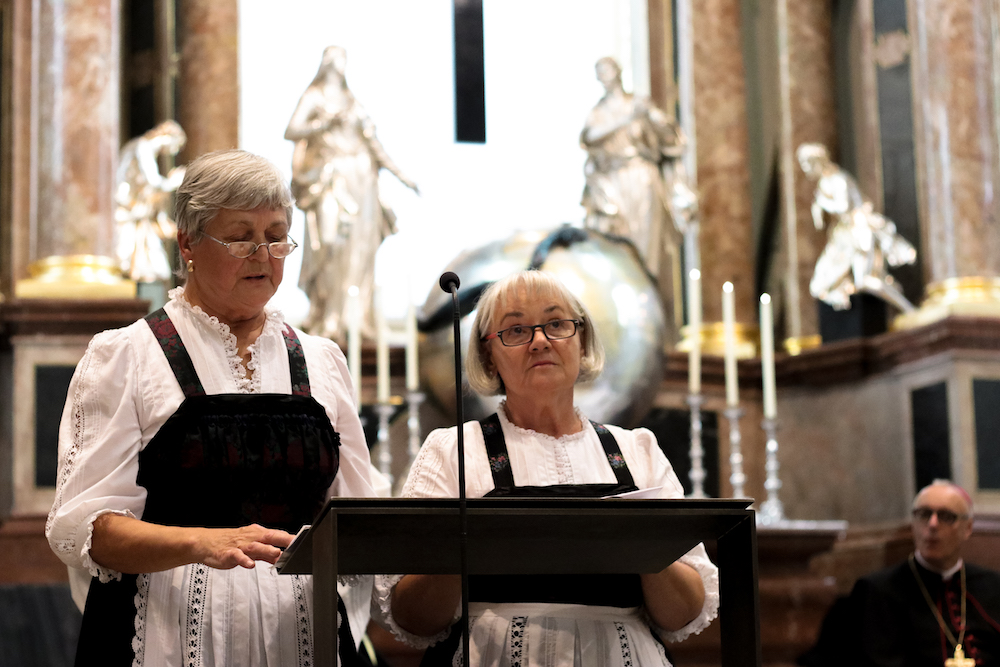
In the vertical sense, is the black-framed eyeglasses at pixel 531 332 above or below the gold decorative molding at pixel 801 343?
below

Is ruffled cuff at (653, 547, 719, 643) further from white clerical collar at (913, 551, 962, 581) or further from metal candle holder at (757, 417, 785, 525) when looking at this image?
white clerical collar at (913, 551, 962, 581)

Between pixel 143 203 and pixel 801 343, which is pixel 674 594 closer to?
pixel 143 203

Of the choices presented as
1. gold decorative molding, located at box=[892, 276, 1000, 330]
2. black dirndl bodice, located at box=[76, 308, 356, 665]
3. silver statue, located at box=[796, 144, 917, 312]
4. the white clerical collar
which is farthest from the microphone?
silver statue, located at box=[796, 144, 917, 312]

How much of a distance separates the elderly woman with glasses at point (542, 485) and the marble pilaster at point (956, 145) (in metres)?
4.71

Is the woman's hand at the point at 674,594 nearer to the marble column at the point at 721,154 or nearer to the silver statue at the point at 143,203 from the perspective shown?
the silver statue at the point at 143,203

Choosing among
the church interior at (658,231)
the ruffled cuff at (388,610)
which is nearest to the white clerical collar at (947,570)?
the church interior at (658,231)

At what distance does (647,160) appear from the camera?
800 cm

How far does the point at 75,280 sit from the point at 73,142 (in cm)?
72

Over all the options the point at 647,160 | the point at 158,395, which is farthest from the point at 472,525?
the point at 647,160

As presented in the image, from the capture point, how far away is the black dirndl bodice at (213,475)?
8.73 ft

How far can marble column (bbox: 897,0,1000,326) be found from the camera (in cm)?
753

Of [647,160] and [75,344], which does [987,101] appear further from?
[75,344]

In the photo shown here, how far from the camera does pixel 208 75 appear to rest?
8078 millimetres

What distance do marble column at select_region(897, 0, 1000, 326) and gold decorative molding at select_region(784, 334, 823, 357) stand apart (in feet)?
2.13
